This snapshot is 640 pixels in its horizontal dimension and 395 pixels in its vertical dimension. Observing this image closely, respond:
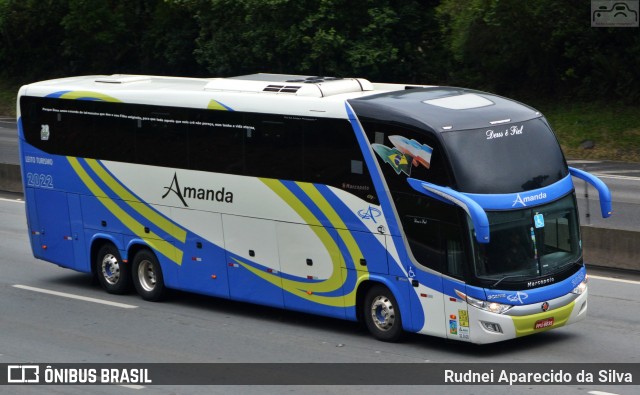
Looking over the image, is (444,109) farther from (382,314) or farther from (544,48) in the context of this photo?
(544,48)

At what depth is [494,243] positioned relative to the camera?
1335 cm

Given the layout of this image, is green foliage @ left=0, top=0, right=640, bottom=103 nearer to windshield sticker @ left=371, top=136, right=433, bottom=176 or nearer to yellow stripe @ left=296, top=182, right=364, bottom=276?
yellow stripe @ left=296, top=182, right=364, bottom=276

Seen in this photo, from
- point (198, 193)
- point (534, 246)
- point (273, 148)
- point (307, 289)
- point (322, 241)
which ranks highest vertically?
point (273, 148)

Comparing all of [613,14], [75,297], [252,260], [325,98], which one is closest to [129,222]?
[75,297]

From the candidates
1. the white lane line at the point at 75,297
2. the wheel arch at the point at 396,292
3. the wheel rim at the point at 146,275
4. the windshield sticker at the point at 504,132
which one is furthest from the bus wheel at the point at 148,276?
the windshield sticker at the point at 504,132

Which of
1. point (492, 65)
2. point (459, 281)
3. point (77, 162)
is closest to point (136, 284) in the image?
point (77, 162)

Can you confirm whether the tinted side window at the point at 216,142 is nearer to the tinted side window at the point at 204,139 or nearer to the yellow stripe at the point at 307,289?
the tinted side window at the point at 204,139

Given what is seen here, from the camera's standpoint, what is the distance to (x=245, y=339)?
15.1 m

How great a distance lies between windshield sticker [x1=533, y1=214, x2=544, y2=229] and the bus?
0.05 m

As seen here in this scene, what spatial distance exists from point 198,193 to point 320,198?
2.43 meters

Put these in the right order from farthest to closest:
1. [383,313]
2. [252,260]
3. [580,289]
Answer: [252,260] < [383,313] < [580,289]

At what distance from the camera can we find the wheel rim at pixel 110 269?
18.2 metres

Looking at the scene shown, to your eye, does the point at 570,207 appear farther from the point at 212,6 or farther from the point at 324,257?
the point at 212,6

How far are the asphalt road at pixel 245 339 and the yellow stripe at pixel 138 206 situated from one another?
1226mm
